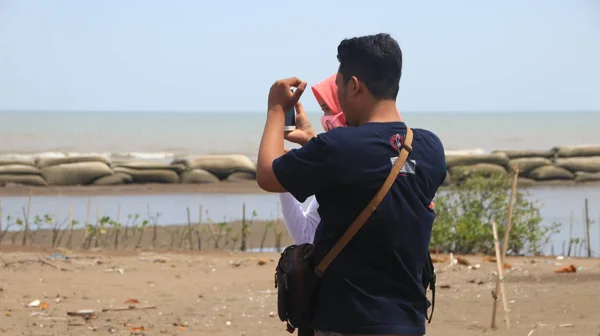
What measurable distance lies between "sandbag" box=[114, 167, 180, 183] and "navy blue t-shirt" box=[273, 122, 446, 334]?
18.8m

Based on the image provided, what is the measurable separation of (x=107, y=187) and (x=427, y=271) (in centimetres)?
1832

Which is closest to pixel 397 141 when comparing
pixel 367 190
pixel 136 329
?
pixel 367 190

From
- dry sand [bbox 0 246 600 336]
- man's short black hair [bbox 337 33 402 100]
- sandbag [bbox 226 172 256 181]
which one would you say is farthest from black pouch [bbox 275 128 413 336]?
sandbag [bbox 226 172 256 181]

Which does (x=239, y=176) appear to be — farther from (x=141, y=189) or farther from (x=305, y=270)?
(x=305, y=270)

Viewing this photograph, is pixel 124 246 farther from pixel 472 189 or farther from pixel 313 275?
pixel 313 275

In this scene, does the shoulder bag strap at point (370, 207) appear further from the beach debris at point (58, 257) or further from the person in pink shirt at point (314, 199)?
the beach debris at point (58, 257)

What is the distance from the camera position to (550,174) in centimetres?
2333

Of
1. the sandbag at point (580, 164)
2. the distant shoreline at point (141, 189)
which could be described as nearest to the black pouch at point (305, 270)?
the distant shoreline at point (141, 189)

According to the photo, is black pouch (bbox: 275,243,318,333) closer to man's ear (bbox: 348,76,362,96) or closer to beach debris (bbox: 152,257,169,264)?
man's ear (bbox: 348,76,362,96)

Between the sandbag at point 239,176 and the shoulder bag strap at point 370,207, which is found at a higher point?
the shoulder bag strap at point 370,207

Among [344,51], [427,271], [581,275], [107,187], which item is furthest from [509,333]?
[107,187]

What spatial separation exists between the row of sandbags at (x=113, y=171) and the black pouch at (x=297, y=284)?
59.9 ft

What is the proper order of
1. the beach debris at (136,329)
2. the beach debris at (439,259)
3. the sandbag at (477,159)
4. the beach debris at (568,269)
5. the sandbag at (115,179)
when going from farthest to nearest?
1. the sandbag at (477,159)
2. the sandbag at (115,179)
3. the beach debris at (439,259)
4. the beach debris at (568,269)
5. the beach debris at (136,329)

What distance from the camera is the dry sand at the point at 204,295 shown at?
6.59 metres
